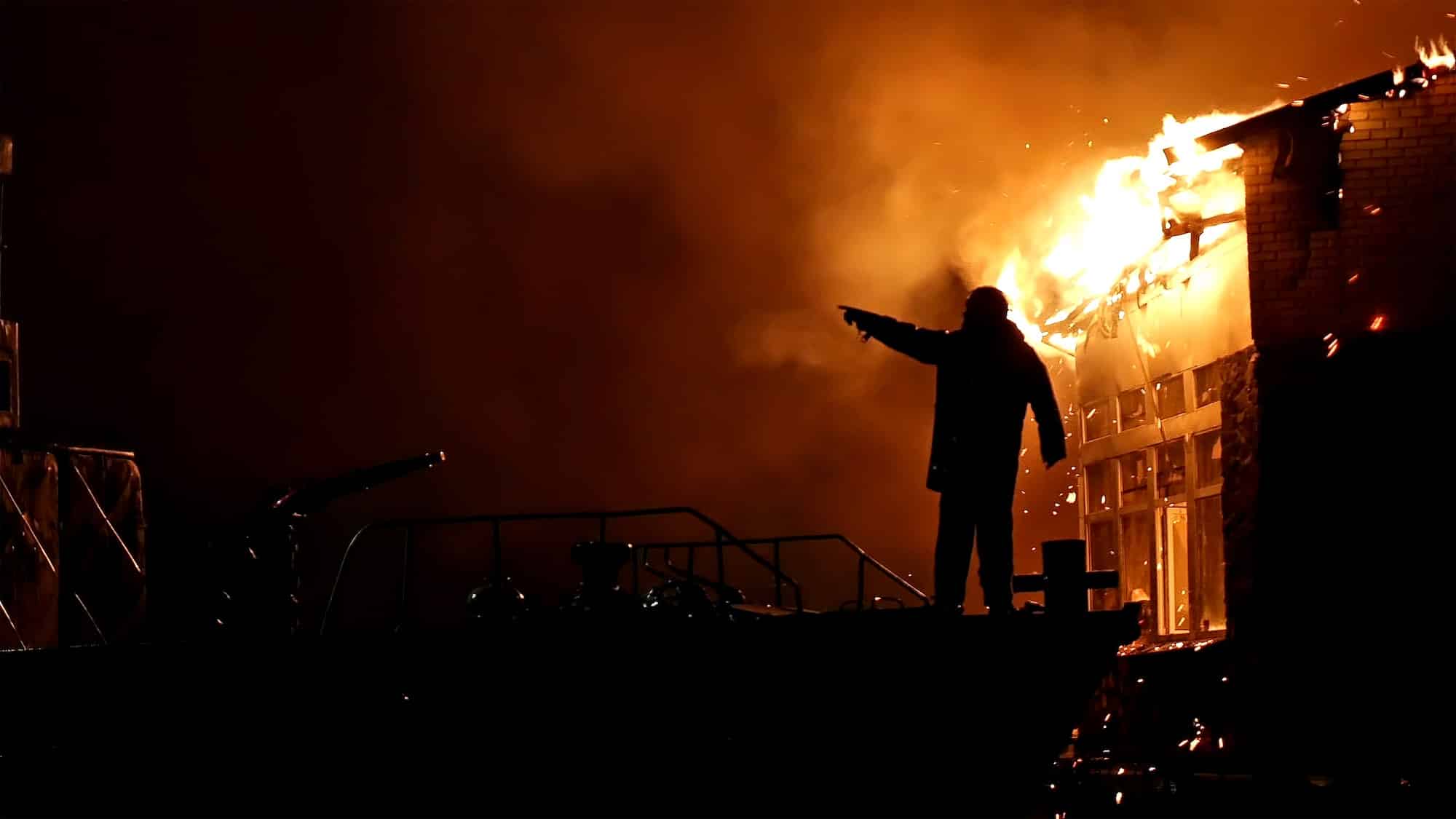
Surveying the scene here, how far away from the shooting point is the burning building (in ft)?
45.8

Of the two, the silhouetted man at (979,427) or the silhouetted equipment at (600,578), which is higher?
the silhouetted man at (979,427)

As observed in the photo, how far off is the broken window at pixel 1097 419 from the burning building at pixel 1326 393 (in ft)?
8.84

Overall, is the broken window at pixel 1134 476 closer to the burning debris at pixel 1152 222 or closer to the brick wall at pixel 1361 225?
the burning debris at pixel 1152 222

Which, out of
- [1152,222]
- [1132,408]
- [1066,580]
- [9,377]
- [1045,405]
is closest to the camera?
[1066,580]

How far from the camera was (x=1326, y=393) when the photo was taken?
47.5 feet

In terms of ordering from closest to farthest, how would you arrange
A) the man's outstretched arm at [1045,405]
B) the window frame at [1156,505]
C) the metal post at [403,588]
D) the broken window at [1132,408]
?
1. the man's outstretched arm at [1045,405]
2. the metal post at [403,588]
3. the window frame at [1156,505]
4. the broken window at [1132,408]

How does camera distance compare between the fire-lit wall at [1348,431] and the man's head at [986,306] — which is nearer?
the man's head at [986,306]

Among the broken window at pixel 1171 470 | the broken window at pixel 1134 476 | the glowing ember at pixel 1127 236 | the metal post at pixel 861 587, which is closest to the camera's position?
the metal post at pixel 861 587

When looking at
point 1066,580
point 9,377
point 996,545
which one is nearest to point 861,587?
point 996,545

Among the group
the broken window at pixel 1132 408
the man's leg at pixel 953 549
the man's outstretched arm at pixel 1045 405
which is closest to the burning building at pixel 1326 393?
the broken window at pixel 1132 408

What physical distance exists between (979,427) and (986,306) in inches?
29.5

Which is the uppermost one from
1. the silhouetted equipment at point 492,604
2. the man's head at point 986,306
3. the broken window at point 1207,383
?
the broken window at point 1207,383

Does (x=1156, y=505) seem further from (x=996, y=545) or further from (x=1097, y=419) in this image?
(x=996, y=545)

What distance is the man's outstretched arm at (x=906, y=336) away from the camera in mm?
9805
